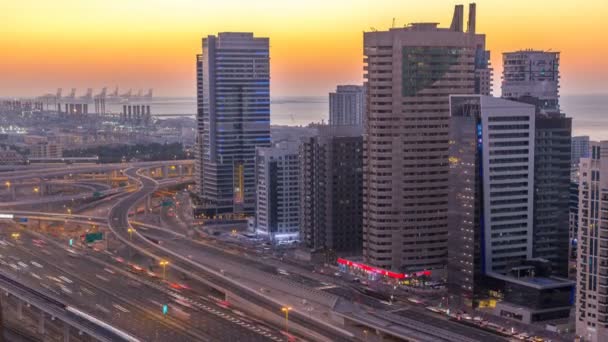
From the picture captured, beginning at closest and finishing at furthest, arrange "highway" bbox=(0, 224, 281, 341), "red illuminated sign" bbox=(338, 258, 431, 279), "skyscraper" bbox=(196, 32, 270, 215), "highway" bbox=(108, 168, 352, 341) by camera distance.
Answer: "highway" bbox=(0, 224, 281, 341) < "highway" bbox=(108, 168, 352, 341) < "red illuminated sign" bbox=(338, 258, 431, 279) < "skyscraper" bbox=(196, 32, 270, 215)

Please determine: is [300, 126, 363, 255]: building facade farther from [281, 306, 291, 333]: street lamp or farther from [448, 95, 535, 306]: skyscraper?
[281, 306, 291, 333]: street lamp

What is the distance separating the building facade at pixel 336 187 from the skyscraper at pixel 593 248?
1615cm

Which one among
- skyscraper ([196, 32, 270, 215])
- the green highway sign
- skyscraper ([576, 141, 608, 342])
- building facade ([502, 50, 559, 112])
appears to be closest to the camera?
skyscraper ([576, 141, 608, 342])

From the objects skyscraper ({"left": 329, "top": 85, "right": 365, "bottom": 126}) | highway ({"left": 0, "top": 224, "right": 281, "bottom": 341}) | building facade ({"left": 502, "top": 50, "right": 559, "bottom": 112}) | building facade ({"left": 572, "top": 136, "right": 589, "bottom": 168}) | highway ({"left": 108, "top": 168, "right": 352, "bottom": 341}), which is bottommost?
highway ({"left": 0, "top": 224, "right": 281, "bottom": 341})

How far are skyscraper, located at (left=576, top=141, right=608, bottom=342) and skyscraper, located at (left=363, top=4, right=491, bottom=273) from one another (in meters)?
10.4

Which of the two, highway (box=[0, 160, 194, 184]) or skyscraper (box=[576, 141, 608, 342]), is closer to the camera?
skyscraper (box=[576, 141, 608, 342])

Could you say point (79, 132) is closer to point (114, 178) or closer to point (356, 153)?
point (114, 178)

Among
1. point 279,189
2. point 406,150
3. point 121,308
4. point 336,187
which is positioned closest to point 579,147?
point 279,189

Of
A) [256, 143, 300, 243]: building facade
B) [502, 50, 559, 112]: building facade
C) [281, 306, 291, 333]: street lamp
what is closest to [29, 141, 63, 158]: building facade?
[502, 50, 559, 112]: building facade

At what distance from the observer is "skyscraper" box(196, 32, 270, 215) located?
192ft

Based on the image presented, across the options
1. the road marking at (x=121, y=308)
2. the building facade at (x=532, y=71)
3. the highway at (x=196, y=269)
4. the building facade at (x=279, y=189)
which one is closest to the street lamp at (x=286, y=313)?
the highway at (x=196, y=269)

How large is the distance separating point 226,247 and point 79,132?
90.4 m

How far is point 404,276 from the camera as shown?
128ft

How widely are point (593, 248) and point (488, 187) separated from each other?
23.3 feet
